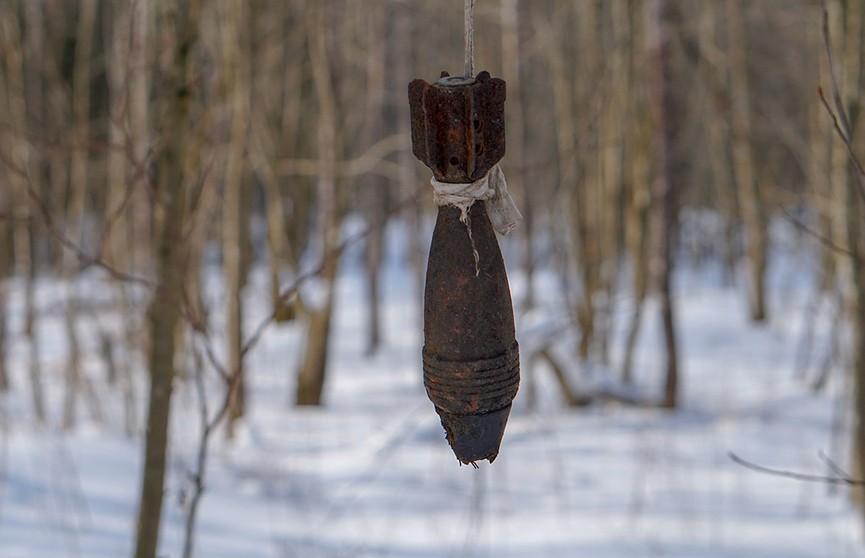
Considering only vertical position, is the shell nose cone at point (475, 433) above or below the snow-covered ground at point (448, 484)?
above

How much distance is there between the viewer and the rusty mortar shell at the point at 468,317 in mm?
877

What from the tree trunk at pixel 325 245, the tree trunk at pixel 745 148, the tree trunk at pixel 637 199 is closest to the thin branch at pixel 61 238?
the tree trunk at pixel 325 245

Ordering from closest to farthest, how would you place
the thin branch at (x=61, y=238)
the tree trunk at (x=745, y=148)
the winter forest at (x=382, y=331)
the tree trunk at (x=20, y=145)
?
the thin branch at (x=61, y=238) < the winter forest at (x=382, y=331) < the tree trunk at (x=20, y=145) < the tree trunk at (x=745, y=148)

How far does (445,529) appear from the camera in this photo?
428 cm

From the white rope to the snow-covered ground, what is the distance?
1.15 meters

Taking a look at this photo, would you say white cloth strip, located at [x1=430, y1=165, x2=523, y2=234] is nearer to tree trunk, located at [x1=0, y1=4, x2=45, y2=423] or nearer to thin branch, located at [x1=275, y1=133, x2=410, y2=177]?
tree trunk, located at [x1=0, y1=4, x2=45, y2=423]

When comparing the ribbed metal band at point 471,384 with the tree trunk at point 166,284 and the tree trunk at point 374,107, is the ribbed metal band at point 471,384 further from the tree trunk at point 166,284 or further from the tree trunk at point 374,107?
the tree trunk at point 374,107

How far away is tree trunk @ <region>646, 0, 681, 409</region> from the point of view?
718cm

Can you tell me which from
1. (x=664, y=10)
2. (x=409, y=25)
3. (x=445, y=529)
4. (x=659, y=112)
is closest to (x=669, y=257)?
(x=659, y=112)

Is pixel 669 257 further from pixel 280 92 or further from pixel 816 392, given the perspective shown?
pixel 280 92

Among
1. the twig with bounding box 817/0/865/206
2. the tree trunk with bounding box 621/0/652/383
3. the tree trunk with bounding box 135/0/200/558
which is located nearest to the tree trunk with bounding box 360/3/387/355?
the tree trunk with bounding box 621/0/652/383

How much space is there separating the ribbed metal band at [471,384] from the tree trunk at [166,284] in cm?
131

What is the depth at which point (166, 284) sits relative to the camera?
2201mm

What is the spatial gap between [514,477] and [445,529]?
3.59 feet
